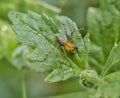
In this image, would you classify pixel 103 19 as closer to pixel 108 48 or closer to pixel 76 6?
pixel 108 48

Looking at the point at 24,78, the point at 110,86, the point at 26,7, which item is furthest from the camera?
the point at 26,7

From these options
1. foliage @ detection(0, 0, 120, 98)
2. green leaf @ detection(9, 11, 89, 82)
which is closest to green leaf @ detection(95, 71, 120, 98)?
foliage @ detection(0, 0, 120, 98)

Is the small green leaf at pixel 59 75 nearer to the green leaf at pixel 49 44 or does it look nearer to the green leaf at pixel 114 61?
the green leaf at pixel 49 44

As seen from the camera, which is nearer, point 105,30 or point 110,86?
point 110,86

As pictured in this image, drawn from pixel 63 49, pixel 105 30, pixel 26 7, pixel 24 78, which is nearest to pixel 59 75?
pixel 63 49

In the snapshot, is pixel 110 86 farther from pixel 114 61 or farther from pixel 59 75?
pixel 59 75

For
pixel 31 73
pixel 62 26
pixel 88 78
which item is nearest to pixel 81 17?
pixel 31 73

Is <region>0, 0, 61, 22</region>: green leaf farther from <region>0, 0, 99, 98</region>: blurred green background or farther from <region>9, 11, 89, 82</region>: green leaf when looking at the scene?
<region>9, 11, 89, 82</region>: green leaf
